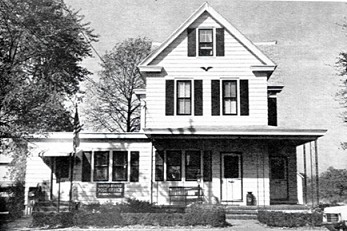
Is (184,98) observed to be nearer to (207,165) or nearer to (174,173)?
(207,165)

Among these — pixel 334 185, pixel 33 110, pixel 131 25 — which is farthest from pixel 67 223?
pixel 334 185

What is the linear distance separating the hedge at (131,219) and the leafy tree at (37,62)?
475cm

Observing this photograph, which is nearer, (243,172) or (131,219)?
(131,219)

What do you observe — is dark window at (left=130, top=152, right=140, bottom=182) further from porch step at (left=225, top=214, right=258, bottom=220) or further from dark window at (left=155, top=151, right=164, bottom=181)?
porch step at (left=225, top=214, right=258, bottom=220)

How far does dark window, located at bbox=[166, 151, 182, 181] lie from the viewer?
22484mm

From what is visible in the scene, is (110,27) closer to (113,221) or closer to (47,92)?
(47,92)

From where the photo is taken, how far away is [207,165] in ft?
73.7

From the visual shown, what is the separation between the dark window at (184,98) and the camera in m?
23.1

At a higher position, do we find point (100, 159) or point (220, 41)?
point (220, 41)

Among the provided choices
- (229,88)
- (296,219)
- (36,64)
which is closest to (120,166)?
(229,88)

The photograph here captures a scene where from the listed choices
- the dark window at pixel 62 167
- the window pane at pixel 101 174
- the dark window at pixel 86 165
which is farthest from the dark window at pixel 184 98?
the dark window at pixel 62 167

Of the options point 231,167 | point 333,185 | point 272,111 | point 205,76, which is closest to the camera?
point 231,167

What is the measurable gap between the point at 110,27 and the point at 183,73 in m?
4.30

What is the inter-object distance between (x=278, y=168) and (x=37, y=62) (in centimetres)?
1378
